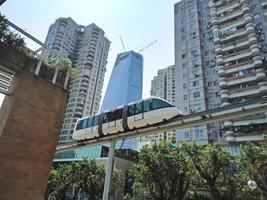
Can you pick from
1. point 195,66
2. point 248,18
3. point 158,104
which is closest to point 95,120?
point 158,104

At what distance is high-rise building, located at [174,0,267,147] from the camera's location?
4491 cm

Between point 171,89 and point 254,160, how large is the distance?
8671 centimetres

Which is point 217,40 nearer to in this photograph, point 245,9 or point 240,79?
point 245,9

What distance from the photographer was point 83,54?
341 feet

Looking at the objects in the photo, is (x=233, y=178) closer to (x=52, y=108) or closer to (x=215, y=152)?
(x=215, y=152)

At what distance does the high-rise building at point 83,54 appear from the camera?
308 feet

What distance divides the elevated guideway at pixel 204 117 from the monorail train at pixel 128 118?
0.51 meters

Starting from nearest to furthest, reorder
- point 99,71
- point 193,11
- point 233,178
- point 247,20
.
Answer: point 233,178, point 247,20, point 193,11, point 99,71

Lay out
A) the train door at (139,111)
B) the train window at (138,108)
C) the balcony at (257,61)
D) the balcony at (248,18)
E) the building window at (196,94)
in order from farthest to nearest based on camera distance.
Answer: the building window at (196,94) → the balcony at (248,18) → the balcony at (257,61) → the train window at (138,108) → the train door at (139,111)

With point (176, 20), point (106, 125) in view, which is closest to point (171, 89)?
point (176, 20)

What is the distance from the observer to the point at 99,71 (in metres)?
104

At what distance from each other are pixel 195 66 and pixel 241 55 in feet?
33.8

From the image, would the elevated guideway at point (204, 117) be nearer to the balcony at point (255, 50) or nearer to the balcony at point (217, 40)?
the balcony at point (255, 50)

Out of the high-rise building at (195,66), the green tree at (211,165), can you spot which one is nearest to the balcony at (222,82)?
the high-rise building at (195,66)
